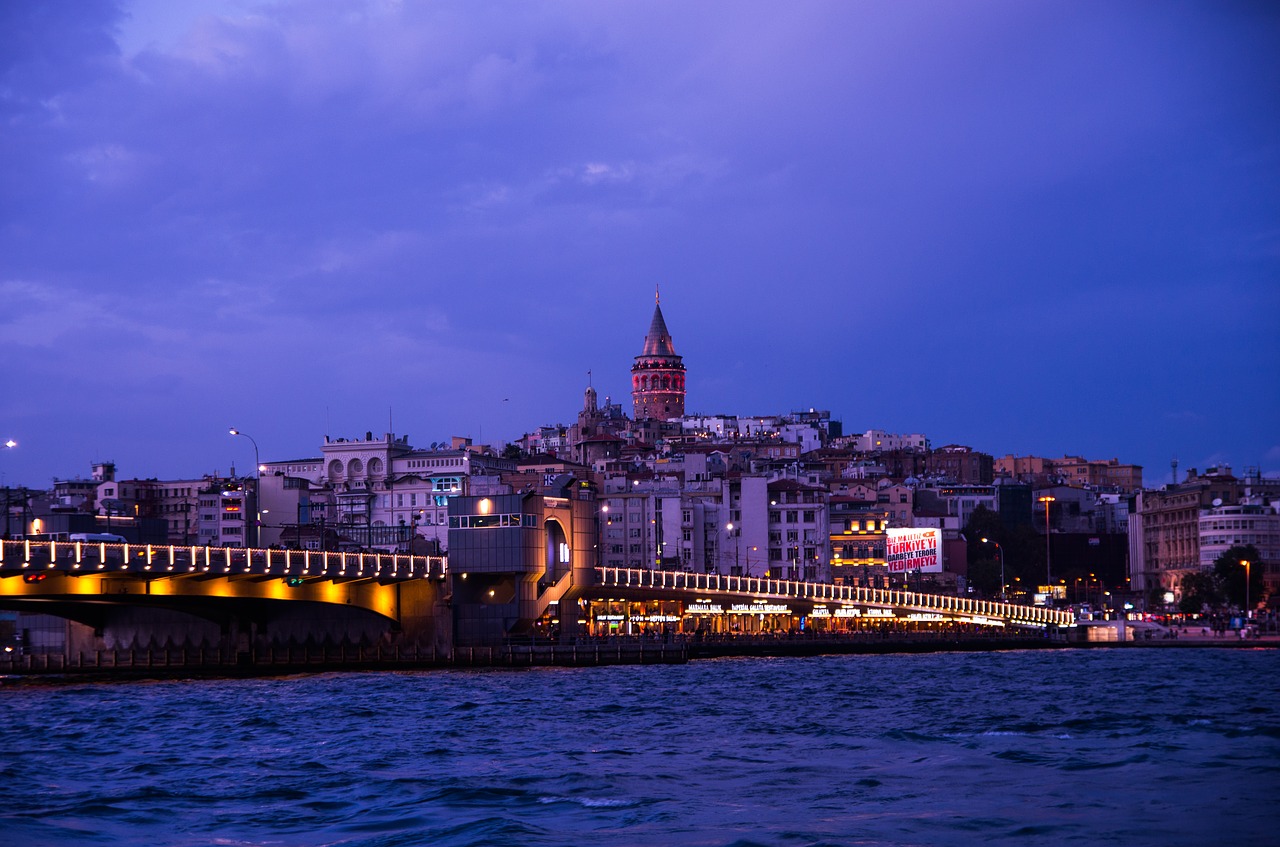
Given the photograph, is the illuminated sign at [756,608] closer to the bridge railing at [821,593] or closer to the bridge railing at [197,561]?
the bridge railing at [821,593]

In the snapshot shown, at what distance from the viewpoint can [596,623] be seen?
410 feet

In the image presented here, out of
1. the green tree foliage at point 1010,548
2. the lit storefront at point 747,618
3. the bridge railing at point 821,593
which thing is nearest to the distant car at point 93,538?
the bridge railing at point 821,593

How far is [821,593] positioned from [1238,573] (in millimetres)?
52870

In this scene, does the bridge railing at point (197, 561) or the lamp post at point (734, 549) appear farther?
the lamp post at point (734, 549)

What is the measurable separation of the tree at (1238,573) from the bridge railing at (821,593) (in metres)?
22.4

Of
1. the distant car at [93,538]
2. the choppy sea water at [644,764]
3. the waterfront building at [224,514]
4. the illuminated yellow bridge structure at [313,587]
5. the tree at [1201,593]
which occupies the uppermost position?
the waterfront building at [224,514]

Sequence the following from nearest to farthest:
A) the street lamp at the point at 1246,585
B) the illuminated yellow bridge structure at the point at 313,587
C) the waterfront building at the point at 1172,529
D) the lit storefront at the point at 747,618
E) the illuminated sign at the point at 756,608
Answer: the illuminated yellow bridge structure at the point at 313,587 < the illuminated sign at the point at 756,608 < the lit storefront at the point at 747,618 < the street lamp at the point at 1246,585 < the waterfront building at the point at 1172,529

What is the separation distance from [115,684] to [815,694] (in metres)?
35.0

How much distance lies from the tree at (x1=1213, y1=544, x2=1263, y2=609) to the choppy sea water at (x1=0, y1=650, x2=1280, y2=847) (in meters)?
90.4

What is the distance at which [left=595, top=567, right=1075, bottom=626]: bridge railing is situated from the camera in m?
112

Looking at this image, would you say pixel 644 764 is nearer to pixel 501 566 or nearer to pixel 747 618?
pixel 501 566

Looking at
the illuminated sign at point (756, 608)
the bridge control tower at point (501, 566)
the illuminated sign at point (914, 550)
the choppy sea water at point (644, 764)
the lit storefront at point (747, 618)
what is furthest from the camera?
the illuminated sign at point (914, 550)

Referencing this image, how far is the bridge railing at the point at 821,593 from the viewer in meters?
112

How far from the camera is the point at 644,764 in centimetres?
4188
